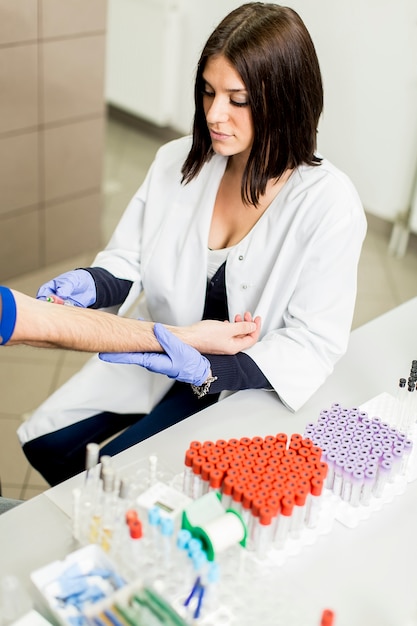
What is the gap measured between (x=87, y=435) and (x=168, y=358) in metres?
0.40

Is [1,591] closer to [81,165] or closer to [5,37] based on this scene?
[5,37]

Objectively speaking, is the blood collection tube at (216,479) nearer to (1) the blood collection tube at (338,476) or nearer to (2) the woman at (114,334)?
(1) the blood collection tube at (338,476)

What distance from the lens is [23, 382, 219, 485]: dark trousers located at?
1641 millimetres

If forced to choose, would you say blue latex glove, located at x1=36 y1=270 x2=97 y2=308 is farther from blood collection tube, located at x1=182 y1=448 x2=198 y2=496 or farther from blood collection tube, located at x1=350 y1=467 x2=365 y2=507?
blood collection tube, located at x1=350 y1=467 x2=365 y2=507

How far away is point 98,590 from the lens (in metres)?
0.99

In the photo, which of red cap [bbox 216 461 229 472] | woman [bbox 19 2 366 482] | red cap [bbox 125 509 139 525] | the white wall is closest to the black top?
woman [bbox 19 2 366 482]

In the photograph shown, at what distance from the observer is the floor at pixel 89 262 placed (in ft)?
7.62

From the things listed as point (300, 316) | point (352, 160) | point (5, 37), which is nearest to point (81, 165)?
point (5, 37)

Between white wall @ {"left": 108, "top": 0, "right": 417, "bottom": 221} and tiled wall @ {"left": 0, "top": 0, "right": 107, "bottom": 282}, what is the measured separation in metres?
0.52

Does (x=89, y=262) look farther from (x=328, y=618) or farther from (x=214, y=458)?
(x=328, y=618)

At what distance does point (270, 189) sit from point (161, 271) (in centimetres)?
30

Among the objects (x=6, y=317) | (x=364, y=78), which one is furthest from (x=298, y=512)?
(x=364, y=78)

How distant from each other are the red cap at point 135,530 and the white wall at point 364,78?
4.41 ft


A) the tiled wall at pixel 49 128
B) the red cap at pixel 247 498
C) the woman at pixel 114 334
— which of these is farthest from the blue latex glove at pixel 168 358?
the tiled wall at pixel 49 128
